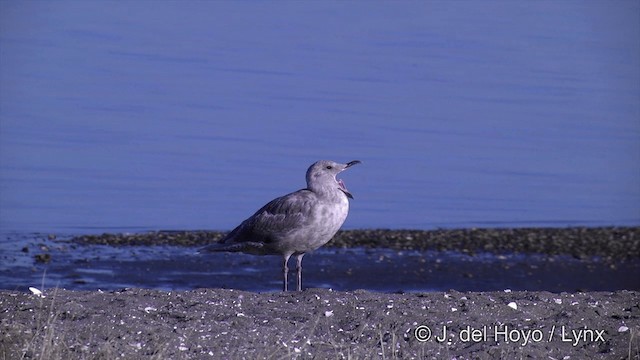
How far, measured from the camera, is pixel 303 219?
508 inches

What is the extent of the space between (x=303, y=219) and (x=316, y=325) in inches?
111

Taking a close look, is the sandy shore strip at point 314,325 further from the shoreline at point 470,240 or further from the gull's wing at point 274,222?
the shoreline at point 470,240

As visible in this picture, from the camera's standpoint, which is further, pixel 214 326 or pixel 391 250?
pixel 391 250

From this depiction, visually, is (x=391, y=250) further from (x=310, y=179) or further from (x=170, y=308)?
(x=170, y=308)

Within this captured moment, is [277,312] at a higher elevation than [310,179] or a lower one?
lower

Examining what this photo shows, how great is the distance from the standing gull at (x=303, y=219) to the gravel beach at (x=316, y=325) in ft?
4.39

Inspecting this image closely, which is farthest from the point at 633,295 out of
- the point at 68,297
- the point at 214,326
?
the point at 68,297

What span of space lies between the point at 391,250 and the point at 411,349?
1029cm

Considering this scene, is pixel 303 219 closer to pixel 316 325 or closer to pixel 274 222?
pixel 274 222

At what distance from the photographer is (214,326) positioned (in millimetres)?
10125

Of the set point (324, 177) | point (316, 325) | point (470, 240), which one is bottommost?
point (316, 325)

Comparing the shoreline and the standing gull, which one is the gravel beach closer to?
the standing gull

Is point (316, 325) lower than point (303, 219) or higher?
lower

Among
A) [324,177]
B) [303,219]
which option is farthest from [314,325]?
[324,177]
